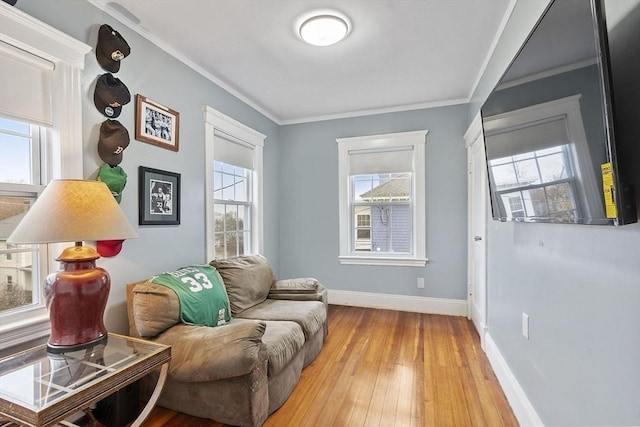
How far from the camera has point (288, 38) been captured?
2279 mm

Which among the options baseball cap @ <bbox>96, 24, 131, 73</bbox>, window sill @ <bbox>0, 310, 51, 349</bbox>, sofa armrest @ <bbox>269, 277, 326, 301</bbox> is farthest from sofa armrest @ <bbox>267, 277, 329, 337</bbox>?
baseball cap @ <bbox>96, 24, 131, 73</bbox>

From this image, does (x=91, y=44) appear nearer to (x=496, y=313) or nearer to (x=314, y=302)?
(x=314, y=302)

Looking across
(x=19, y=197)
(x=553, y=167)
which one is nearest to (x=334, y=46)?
(x=553, y=167)

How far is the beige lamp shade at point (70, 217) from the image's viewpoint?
124 cm

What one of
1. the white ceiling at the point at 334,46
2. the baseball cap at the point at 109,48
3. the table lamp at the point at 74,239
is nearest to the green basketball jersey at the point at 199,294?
the table lamp at the point at 74,239

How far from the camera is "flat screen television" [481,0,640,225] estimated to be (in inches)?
32.9

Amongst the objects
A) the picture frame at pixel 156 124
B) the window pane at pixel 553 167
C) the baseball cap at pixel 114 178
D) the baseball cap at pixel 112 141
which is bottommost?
the window pane at pixel 553 167

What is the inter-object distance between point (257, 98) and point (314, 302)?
94.7 inches

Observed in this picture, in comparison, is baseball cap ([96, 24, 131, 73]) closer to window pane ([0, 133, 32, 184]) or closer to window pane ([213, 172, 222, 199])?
window pane ([0, 133, 32, 184])

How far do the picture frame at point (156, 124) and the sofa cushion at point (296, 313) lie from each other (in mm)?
1545

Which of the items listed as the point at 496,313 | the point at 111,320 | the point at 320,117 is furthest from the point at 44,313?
the point at 320,117

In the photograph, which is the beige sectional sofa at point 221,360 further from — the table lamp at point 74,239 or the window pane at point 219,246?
the window pane at point 219,246

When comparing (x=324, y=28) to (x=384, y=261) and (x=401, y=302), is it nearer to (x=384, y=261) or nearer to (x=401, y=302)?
(x=384, y=261)

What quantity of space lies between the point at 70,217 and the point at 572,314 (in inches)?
85.8
